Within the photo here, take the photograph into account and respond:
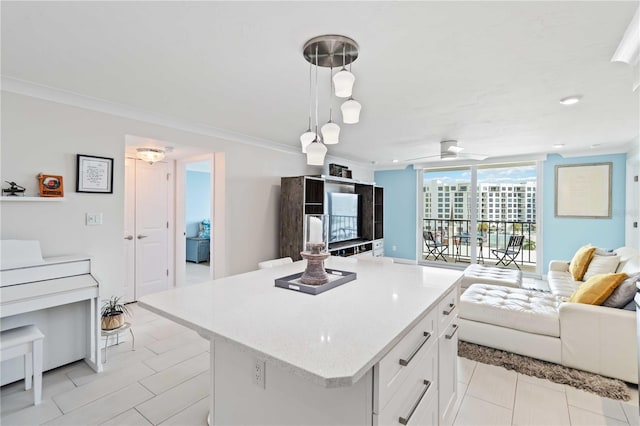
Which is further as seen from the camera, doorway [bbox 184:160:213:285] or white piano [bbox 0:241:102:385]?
doorway [bbox 184:160:213:285]

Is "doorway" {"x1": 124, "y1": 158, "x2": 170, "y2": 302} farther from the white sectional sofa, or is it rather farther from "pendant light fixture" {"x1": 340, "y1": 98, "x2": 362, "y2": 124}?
the white sectional sofa

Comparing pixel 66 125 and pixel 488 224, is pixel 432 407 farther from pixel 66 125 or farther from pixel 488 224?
pixel 488 224

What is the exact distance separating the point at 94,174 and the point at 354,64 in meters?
2.50

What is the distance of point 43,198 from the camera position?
2412mm

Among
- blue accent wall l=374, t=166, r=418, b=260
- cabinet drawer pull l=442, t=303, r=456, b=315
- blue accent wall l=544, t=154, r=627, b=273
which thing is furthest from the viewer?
blue accent wall l=374, t=166, r=418, b=260

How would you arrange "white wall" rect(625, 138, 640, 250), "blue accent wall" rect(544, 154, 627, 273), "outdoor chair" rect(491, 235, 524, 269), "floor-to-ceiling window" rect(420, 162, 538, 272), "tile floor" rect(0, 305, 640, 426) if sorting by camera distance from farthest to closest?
"outdoor chair" rect(491, 235, 524, 269), "floor-to-ceiling window" rect(420, 162, 538, 272), "blue accent wall" rect(544, 154, 627, 273), "white wall" rect(625, 138, 640, 250), "tile floor" rect(0, 305, 640, 426)

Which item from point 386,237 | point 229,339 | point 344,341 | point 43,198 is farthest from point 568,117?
point 43,198

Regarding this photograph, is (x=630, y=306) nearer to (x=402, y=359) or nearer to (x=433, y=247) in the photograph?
(x=402, y=359)

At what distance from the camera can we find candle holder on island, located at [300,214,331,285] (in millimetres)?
1603

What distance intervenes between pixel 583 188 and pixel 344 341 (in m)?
6.07

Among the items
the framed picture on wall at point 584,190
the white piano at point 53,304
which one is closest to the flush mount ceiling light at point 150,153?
the white piano at point 53,304

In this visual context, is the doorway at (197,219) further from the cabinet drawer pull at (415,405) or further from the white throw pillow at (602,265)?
the white throw pillow at (602,265)

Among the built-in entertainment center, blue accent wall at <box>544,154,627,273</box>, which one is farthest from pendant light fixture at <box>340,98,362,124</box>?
blue accent wall at <box>544,154,627,273</box>

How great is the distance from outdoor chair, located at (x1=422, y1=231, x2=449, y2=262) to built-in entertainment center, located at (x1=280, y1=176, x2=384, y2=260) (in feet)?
4.13
